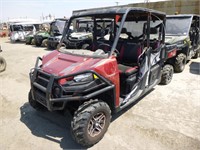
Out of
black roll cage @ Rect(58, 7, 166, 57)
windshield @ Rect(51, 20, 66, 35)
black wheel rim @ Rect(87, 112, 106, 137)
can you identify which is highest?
black roll cage @ Rect(58, 7, 166, 57)

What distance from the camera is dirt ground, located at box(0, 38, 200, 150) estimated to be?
279 cm

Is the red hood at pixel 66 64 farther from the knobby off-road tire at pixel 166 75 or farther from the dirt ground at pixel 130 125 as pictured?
the knobby off-road tire at pixel 166 75

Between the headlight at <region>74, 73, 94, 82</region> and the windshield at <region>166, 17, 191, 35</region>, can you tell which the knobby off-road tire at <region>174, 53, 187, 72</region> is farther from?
the headlight at <region>74, 73, 94, 82</region>

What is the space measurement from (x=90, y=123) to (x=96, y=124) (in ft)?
0.41

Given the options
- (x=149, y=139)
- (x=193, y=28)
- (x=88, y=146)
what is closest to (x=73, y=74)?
(x=88, y=146)

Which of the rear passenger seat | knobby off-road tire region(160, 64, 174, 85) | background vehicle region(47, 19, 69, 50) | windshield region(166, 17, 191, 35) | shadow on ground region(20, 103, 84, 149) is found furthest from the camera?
background vehicle region(47, 19, 69, 50)

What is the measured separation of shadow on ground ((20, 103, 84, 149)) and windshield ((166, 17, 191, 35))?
16.5 feet

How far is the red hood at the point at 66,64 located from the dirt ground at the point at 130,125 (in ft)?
3.35

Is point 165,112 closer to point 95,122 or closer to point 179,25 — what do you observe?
point 95,122

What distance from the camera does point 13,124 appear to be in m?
3.34

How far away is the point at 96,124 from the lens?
2.79 metres

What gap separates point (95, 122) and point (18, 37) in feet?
58.0

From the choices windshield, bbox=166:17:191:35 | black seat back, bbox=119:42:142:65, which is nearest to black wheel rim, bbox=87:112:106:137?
black seat back, bbox=119:42:142:65

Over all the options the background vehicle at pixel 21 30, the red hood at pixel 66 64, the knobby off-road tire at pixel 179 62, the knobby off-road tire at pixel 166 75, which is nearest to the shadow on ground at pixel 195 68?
the knobby off-road tire at pixel 179 62
